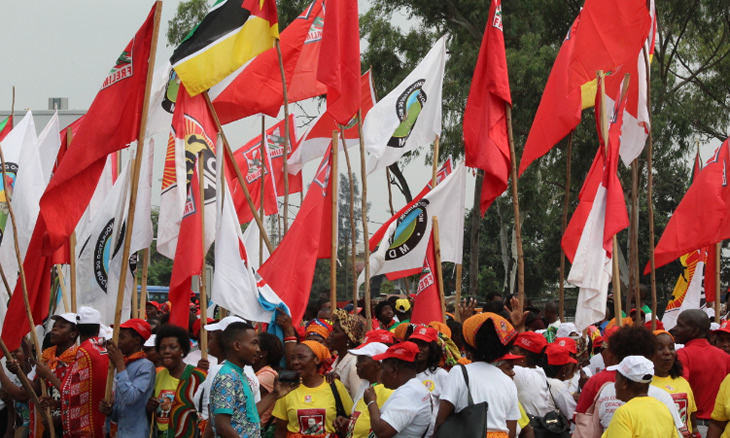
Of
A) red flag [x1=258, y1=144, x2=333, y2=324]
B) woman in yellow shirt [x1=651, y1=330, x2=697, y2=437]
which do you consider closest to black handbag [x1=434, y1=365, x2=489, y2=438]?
woman in yellow shirt [x1=651, y1=330, x2=697, y2=437]

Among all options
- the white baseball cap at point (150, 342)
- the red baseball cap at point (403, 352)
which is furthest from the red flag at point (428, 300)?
the red baseball cap at point (403, 352)

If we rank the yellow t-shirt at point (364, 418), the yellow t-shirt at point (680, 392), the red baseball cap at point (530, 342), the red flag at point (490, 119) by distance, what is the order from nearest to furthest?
the yellow t-shirt at point (364, 418) → the yellow t-shirt at point (680, 392) → the red baseball cap at point (530, 342) → the red flag at point (490, 119)

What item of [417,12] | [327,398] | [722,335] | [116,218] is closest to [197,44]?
[116,218]

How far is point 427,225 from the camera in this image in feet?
36.4

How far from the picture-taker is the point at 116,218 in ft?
33.4

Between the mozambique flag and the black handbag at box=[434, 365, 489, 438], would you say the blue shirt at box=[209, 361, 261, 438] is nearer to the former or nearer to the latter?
the black handbag at box=[434, 365, 489, 438]

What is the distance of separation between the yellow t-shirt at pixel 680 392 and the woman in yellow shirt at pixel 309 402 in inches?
82.9

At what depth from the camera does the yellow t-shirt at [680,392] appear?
7156mm

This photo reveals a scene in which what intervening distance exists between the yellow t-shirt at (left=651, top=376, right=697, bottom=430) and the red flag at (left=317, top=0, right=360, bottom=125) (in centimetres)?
436

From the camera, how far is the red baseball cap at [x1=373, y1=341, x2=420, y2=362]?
6.41 metres

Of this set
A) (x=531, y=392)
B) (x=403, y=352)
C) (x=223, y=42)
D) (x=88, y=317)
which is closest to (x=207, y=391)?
(x=403, y=352)

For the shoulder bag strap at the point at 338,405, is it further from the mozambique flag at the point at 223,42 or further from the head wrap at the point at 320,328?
the mozambique flag at the point at 223,42

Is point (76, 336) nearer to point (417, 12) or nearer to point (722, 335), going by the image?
point (722, 335)

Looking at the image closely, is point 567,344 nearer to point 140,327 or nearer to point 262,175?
point 140,327
